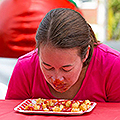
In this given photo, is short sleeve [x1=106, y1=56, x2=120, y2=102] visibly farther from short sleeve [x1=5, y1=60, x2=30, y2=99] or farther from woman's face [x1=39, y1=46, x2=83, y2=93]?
short sleeve [x1=5, y1=60, x2=30, y2=99]

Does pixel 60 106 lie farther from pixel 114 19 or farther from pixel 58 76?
pixel 114 19

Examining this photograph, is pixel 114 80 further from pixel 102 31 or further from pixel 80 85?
pixel 102 31

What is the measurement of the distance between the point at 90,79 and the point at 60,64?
0.31 meters

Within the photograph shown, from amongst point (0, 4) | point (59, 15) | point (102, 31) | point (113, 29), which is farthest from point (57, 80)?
point (113, 29)

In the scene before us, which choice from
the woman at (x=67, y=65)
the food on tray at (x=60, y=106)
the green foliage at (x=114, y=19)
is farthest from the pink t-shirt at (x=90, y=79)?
the green foliage at (x=114, y=19)

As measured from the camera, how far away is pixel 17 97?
1.28 m

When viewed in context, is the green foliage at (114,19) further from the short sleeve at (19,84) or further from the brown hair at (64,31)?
the brown hair at (64,31)

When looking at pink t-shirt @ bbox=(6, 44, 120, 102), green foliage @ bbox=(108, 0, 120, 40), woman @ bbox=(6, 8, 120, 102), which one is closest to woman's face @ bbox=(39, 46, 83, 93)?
woman @ bbox=(6, 8, 120, 102)

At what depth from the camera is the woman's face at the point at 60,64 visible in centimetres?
94

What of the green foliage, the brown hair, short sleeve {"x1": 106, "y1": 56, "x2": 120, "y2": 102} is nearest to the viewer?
the brown hair

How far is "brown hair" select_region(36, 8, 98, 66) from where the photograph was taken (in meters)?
0.92

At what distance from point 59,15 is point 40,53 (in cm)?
16

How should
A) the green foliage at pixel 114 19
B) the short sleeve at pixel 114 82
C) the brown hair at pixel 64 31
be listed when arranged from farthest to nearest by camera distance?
the green foliage at pixel 114 19 → the short sleeve at pixel 114 82 → the brown hair at pixel 64 31

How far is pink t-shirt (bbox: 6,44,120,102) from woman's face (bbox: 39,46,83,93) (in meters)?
0.22
